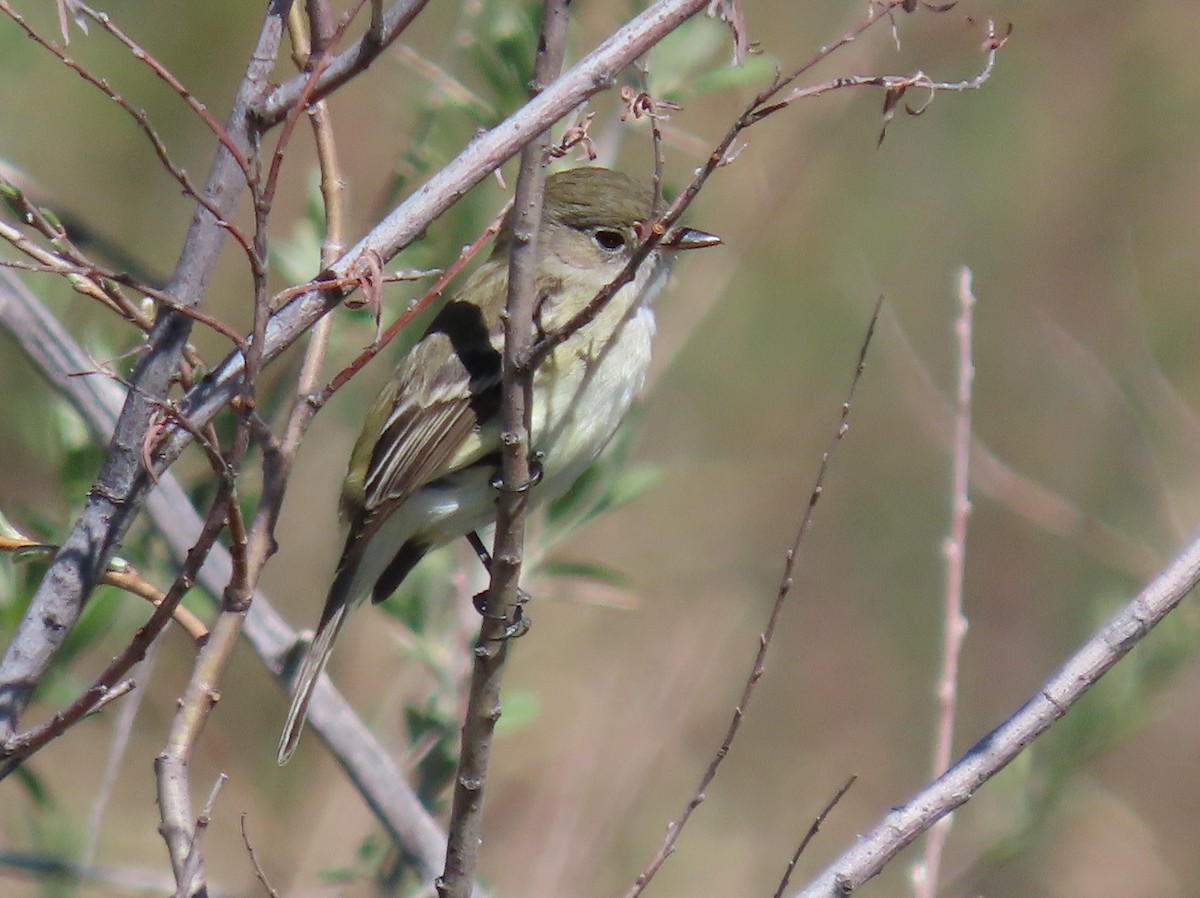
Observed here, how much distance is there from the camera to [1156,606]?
84.4 inches

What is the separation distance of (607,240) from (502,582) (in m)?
1.65

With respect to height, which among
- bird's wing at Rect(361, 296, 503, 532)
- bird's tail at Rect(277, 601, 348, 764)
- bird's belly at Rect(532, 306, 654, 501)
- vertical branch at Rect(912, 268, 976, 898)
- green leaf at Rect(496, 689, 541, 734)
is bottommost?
vertical branch at Rect(912, 268, 976, 898)

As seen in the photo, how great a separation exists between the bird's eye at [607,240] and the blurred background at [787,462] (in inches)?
18.8

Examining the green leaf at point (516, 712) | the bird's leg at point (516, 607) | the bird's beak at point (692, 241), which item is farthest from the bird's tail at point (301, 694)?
the bird's beak at point (692, 241)

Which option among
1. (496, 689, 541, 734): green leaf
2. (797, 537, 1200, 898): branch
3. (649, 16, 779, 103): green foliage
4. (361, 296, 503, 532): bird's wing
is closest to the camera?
(797, 537, 1200, 898): branch

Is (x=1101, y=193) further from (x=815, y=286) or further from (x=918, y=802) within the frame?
(x=918, y=802)

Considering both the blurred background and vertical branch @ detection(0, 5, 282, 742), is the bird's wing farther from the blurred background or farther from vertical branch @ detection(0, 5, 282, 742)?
vertical branch @ detection(0, 5, 282, 742)

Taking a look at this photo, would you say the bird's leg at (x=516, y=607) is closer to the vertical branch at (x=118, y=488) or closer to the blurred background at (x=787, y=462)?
the blurred background at (x=787, y=462)

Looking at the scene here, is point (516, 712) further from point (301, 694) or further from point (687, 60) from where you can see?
point (687, 60)

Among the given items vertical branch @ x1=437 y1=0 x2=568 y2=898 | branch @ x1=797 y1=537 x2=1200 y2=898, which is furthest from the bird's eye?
branch @ x1=797 y1=537 x2=1200 y2=898

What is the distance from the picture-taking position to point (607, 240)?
392 cm

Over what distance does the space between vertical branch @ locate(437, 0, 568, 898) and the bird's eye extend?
5.21ft

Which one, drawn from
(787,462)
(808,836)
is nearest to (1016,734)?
(808,836)

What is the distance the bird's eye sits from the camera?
391 centimetres
